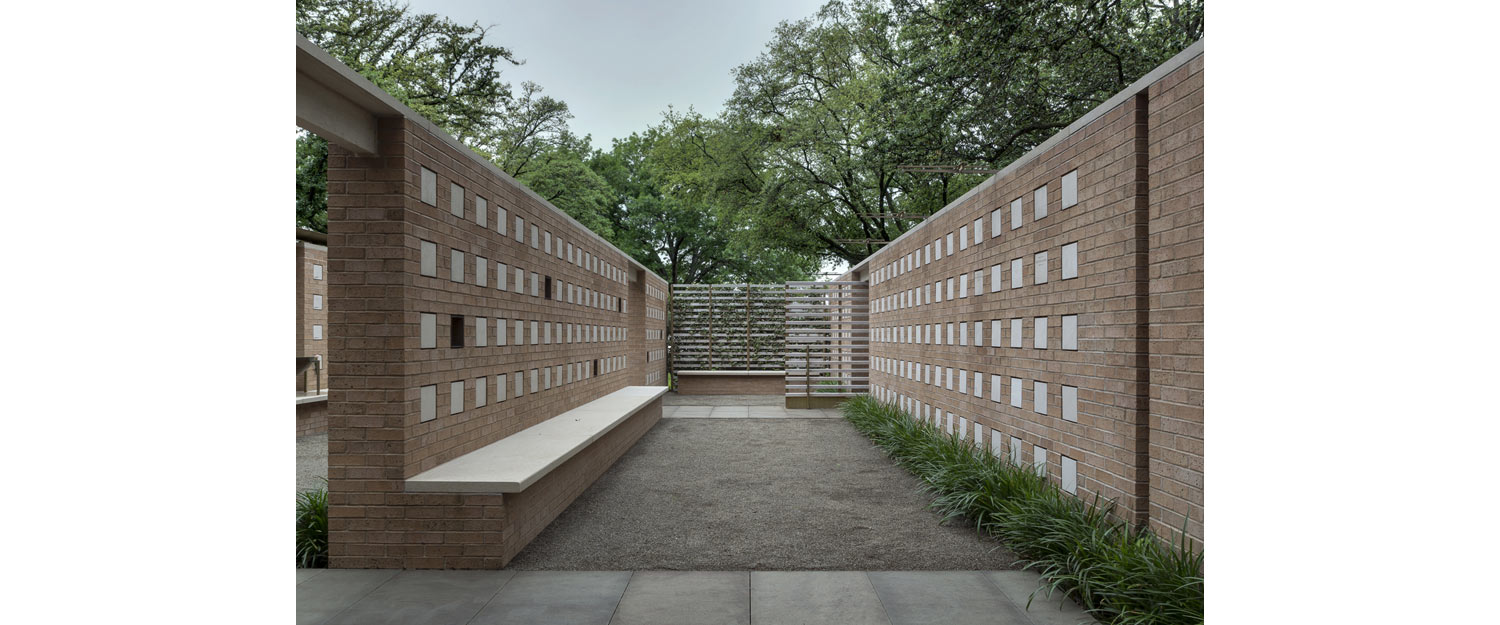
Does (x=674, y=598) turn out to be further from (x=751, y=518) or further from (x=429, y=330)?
(x=429, y=330)

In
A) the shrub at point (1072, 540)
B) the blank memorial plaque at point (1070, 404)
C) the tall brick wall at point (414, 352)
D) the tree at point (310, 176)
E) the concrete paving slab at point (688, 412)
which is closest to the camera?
the shrub at point (1072, 540)

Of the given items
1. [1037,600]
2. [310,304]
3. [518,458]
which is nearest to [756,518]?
[518,458]

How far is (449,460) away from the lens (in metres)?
4.50

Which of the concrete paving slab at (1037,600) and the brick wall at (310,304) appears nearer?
the concrete paving slab at (1037,600)

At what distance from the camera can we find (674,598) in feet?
11.4

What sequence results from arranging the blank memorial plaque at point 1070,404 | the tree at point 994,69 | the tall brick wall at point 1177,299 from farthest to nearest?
1. the tree at point 994,69
2. the blank memorial plaque at point 1070,404
3. the tall brick wall at point 1177,299

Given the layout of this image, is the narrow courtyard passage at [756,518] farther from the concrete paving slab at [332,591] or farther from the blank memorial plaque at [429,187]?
the blank memorial plaque at [429,187]

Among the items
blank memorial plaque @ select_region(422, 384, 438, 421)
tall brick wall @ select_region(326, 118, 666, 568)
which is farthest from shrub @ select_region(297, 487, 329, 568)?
blank memorial plaque @ select_region(422, 384, 438, 421)

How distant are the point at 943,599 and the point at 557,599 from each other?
193cm

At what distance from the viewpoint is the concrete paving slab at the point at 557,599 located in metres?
3.21

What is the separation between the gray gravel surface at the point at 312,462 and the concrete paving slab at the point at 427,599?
82.8 inches

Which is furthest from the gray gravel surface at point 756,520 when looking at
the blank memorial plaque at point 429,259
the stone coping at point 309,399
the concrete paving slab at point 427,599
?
the stone coping at point 309,399

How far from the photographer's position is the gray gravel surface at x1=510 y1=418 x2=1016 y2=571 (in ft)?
13.5

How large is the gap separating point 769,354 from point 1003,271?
1281cm
